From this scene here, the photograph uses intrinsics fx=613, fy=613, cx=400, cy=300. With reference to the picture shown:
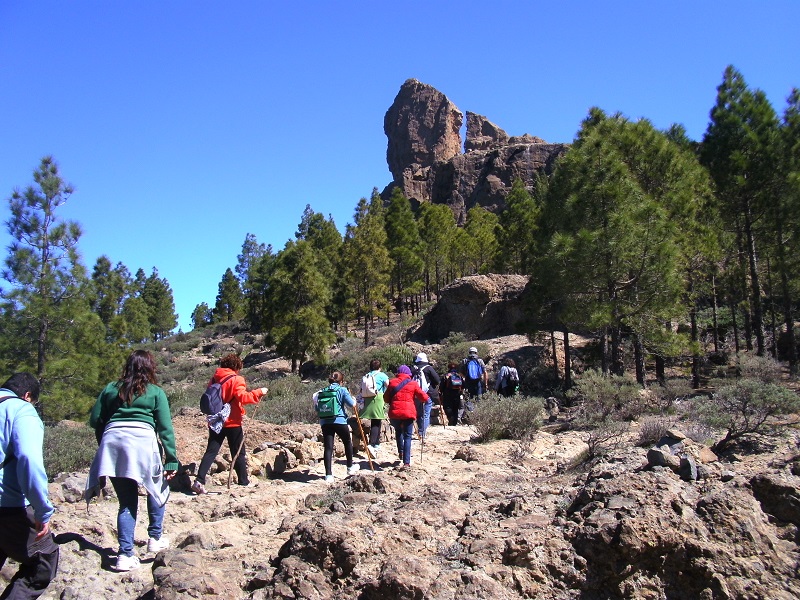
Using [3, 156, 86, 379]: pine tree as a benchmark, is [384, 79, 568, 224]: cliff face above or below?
above

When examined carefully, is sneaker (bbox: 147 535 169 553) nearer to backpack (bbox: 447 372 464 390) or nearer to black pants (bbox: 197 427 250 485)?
black pants (bbox: 197 427 250 485)

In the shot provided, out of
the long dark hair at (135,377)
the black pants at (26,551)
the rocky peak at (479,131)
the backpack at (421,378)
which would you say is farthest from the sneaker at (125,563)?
the rocky peak at (479,131)

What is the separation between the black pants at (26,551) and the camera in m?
3.65

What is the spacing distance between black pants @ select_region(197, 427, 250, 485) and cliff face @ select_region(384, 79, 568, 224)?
266ft

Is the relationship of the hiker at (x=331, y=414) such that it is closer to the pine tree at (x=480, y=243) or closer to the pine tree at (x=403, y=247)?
the pine tree at (x=403, y=247)

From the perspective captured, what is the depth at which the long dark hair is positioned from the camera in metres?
4.79

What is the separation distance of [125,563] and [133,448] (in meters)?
0.85

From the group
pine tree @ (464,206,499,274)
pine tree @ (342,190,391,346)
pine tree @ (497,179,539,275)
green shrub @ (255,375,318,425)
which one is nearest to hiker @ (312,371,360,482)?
green shrub @ (255,375,318,425)

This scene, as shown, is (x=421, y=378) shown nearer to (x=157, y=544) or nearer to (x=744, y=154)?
(x=157, y=544)

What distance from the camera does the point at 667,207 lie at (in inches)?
657

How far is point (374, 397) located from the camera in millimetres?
9047

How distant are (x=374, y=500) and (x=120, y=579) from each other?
7.14ft

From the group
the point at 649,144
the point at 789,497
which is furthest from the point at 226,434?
the point at 649,144

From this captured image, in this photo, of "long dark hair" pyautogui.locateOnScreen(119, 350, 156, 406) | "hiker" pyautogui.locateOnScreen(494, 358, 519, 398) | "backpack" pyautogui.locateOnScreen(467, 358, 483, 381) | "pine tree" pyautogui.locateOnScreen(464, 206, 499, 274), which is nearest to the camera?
"long dark hair" pyautogui.locateOnScreen(119, 350, 156, 406)
